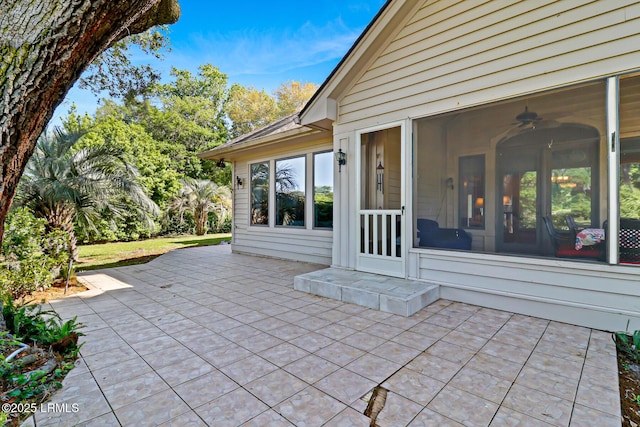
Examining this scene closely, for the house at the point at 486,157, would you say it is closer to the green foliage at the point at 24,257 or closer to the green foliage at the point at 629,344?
the green foliage at the point at 629,344

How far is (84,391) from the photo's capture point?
2078 mm

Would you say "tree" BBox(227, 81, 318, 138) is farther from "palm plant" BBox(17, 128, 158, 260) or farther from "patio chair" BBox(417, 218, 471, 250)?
"patio chair" BBox(417, 218, 471, 250)

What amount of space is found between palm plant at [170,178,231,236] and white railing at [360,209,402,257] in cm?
1086

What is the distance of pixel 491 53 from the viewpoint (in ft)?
11.7

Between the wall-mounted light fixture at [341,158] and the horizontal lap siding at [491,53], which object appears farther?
the wall-mounted light fixture at [341,158]

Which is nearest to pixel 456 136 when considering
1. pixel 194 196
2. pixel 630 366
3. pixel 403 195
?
pixel 403 195

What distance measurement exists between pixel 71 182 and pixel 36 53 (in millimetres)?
4319

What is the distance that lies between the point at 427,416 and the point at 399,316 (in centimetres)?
166

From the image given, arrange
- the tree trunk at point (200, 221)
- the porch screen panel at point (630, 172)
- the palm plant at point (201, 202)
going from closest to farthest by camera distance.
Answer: the porch screen panel at point (630, 172) < the palm plant at point (201, 202) < the tree trunk at point (200, 221)

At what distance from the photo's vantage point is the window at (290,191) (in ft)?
22.9

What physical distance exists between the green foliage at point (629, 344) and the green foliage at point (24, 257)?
6666mm

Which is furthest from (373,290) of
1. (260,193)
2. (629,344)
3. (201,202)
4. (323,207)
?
(201,202)

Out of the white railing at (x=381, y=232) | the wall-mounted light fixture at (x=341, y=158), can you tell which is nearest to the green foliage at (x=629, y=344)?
the white railing at (x=381, y=232)

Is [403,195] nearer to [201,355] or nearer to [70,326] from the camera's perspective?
[201,355]
